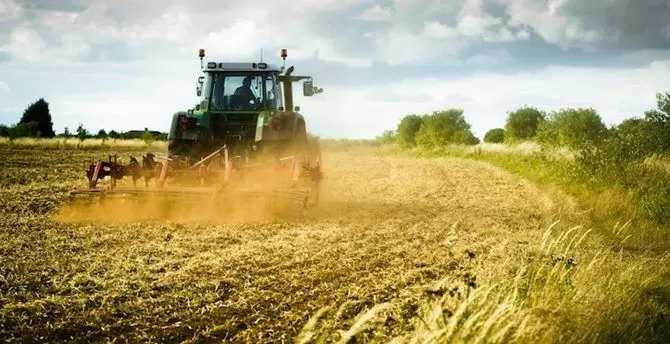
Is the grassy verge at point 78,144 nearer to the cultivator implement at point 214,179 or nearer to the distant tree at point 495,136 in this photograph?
the cultivator implement at point 214,179

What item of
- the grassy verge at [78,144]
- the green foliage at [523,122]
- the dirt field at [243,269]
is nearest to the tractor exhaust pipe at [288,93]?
the dirt field at [243,269]

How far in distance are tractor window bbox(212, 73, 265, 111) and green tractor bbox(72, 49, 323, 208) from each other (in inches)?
0.7

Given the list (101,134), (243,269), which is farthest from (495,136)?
(243,269)

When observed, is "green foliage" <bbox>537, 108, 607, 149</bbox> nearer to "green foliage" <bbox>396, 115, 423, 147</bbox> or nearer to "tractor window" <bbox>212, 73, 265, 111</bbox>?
"tractor window" <bbox>212, 73, 265, 111</bbox>

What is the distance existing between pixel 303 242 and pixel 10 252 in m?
3.24

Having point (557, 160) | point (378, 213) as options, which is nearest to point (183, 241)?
point (378, 213)

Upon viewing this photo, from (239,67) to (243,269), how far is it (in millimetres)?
5912

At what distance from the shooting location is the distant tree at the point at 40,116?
42.1m

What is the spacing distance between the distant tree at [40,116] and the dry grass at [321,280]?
33971 millimetres

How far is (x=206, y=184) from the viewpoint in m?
10.2

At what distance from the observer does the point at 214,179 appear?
10.0 meters

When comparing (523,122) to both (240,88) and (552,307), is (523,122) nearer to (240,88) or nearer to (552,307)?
(240,88)

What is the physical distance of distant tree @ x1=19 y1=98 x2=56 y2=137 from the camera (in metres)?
42.1

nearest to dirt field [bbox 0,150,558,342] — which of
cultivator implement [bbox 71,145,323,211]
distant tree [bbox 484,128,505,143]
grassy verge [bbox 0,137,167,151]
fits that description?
cultivator implement [bbox 71,145,323,211]
